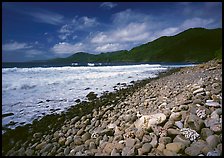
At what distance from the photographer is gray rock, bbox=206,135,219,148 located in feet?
12.3

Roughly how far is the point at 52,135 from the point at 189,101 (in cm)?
346

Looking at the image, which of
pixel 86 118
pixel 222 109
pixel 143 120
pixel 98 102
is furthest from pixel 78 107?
pixel 222 109

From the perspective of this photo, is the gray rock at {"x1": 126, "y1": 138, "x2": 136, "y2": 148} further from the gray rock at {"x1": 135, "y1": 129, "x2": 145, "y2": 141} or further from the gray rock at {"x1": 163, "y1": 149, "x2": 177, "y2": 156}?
the gray rock at {"x1": 163, "y1": 149, "x2": 177, "y2": 156}

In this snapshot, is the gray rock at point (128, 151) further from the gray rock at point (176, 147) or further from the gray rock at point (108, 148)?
the gray rock at point (176, 147)

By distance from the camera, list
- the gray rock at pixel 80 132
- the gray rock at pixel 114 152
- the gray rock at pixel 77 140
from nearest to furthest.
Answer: the gray rock at pixel 114 152 < the gray rock at pixel 77 140 < the gray rock at pixel 80 132

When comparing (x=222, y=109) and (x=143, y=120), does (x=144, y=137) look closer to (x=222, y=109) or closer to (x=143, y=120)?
(x=143, y=120)

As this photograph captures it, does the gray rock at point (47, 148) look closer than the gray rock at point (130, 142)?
No

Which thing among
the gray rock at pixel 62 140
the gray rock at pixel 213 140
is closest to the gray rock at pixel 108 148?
the gray rock at pixel 62 140

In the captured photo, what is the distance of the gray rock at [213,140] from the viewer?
3.74 meters

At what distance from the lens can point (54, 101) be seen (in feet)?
32.8

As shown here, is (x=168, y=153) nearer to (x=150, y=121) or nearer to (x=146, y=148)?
(x=146, y=148)

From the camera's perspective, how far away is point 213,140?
3.79 m

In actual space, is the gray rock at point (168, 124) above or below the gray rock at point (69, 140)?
above

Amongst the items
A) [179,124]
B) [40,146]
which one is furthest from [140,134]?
[40,146]
